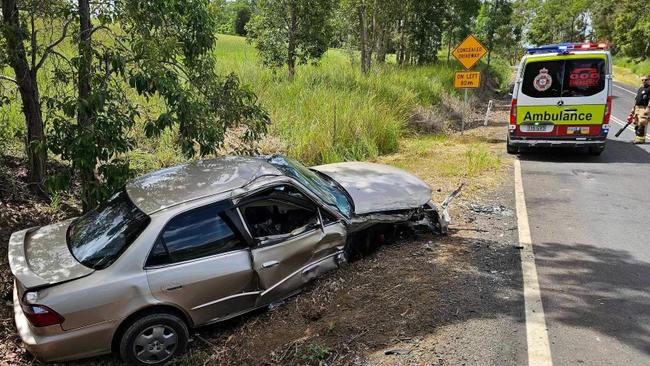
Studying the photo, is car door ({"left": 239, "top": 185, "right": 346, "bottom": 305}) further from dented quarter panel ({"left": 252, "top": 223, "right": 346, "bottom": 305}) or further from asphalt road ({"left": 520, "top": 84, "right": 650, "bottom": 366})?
asphalt road ({"left": 520, "top": 84, "right": 650, "bottom": 366})

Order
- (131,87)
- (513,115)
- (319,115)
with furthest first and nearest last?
1. (319,115)
2. (513,115)
3. (131,87)

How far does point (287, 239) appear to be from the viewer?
4.32 metres

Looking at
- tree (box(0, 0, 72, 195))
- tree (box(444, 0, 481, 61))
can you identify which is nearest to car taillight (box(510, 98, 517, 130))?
tree (box(0, 0, 72, 195))

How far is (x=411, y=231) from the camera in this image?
573 centimetres

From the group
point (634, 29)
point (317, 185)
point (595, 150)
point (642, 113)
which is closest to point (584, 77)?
point (595, 150)

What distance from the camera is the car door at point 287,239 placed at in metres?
4.19

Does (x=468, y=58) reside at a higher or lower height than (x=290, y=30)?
lower

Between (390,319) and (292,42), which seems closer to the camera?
(390,319)

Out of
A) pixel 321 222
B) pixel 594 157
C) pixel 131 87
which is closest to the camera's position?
pixel 321 222

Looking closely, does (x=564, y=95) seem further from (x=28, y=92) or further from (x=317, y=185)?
(x=28, y=92)

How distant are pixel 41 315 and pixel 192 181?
157cm

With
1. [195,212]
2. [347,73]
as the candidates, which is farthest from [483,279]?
[347,73]

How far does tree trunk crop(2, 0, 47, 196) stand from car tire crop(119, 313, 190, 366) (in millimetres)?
2004

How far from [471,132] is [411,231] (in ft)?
33.9
